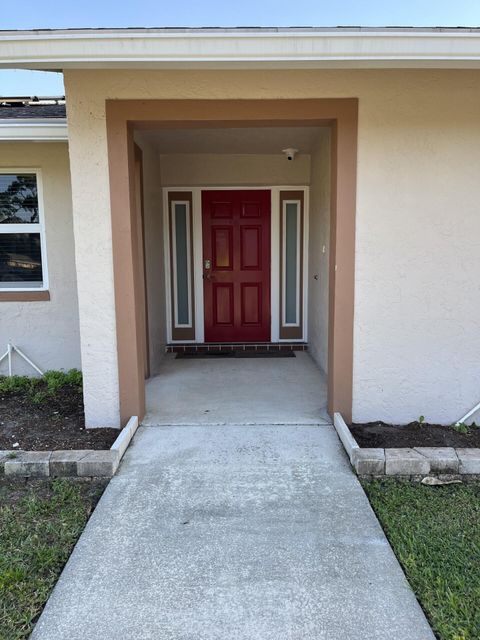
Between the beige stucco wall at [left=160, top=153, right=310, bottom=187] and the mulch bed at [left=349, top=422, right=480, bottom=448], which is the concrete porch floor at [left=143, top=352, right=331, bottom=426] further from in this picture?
the beige stucco wall at [left=160, top=153, right=310, bottom=187]

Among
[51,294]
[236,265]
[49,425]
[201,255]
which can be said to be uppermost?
[201,255]

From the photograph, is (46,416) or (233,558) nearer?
(233,558)

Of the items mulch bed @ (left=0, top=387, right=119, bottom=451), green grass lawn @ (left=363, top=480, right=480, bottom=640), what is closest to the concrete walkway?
green grass lawn @ (left=363, top=480, right=480, bottom=640)

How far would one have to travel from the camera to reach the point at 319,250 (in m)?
5.62

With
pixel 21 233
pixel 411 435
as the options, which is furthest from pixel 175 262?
pixel 411 435

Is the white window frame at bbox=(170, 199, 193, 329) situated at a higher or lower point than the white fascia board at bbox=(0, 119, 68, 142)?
lower

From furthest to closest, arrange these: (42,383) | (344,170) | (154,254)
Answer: (154,254), (42,383), (344,170)

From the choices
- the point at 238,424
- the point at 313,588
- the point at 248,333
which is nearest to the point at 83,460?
the point at 238,424

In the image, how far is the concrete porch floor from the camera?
4047 millimetres

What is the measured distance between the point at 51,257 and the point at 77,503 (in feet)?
10.5

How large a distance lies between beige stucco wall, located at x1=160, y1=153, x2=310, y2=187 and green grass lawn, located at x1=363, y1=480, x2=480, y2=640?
4.47 m

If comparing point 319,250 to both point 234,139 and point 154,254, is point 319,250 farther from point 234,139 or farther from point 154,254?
point 154,254

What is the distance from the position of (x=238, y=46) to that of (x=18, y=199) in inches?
134

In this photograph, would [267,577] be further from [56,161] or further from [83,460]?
[56,161]
